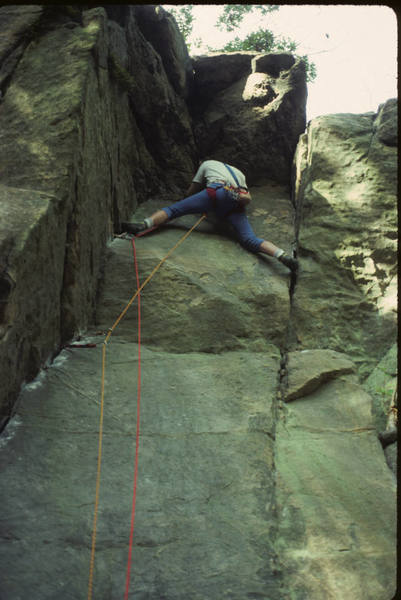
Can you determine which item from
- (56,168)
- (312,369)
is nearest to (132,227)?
(56,168)

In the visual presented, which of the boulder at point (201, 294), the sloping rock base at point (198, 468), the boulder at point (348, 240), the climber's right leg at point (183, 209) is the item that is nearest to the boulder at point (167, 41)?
the boulder at point (348, 240)

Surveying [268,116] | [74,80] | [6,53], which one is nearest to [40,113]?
[74,80]

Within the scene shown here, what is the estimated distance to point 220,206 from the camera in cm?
507

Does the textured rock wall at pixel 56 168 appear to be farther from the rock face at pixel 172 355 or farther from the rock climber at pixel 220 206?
the rock climber at pixel 220 206

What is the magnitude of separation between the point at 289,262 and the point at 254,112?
302 cm

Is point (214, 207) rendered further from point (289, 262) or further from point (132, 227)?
point (289, 262)

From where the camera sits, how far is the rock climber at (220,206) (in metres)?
4.79

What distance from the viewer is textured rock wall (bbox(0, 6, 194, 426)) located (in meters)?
2.71

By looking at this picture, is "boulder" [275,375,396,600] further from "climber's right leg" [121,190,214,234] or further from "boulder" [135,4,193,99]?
"boulder" [135,4,193,99]

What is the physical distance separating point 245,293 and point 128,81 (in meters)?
2.85

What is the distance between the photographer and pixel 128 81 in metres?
4.96

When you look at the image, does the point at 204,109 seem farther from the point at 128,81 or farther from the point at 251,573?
the point at 251,573

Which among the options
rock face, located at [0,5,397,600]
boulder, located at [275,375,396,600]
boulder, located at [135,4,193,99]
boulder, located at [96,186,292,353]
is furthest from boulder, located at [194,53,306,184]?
boulder, located at [275,375,396,600]

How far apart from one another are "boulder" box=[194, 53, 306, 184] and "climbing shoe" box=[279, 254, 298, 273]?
2.37 m
